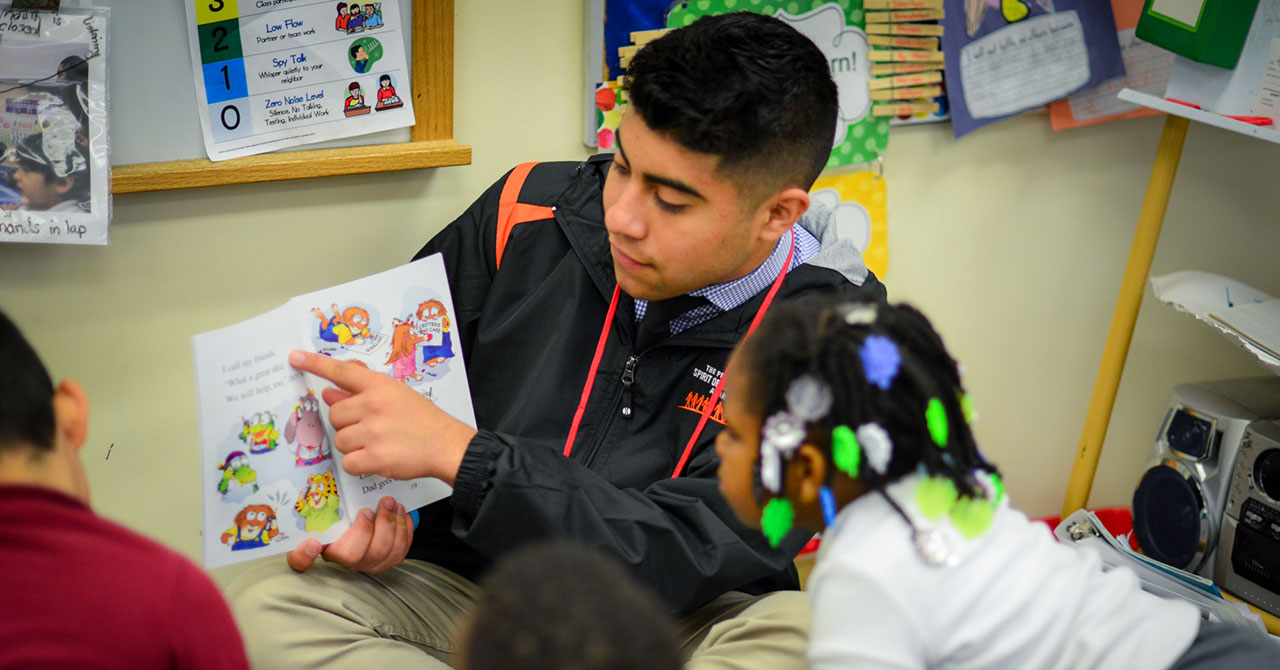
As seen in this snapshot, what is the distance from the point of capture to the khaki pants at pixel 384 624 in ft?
3.60

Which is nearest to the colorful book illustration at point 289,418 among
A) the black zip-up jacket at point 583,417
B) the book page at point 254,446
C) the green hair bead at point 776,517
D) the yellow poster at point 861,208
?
the book page at point 254,446

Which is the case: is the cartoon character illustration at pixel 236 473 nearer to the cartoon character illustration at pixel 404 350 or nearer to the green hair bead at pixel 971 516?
the cartoon character illustration at pixel 404 350

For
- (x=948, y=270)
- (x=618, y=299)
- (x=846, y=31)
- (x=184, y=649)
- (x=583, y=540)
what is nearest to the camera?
(x=184, y=649)

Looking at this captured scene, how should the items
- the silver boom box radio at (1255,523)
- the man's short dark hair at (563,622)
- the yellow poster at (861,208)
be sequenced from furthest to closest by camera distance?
the yellow poster at (861,208), the silver boom box radio at (1255,523), the man's short dark hair at (563,622)

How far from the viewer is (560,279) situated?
132 cm

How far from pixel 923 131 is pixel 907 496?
1051mm

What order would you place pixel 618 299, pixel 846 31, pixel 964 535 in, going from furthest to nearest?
pixel 846 31
pixel 618 299
pixel 964 535

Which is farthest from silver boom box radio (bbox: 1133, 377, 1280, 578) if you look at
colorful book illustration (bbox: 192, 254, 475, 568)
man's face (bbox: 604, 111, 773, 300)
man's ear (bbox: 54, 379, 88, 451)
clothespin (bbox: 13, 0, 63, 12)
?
clothespin (bbox: 13, 0, 63, 12)

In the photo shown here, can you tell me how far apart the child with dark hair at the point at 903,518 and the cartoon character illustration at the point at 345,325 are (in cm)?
49

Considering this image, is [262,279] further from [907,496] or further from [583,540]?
[907,496]

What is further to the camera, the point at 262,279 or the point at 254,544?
the point at 262,279

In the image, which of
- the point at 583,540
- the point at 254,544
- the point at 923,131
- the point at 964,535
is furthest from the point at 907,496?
the point at 923,131

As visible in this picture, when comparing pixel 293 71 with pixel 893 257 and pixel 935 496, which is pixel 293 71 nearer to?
pixel 935 496

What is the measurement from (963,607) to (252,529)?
2.40 feet
